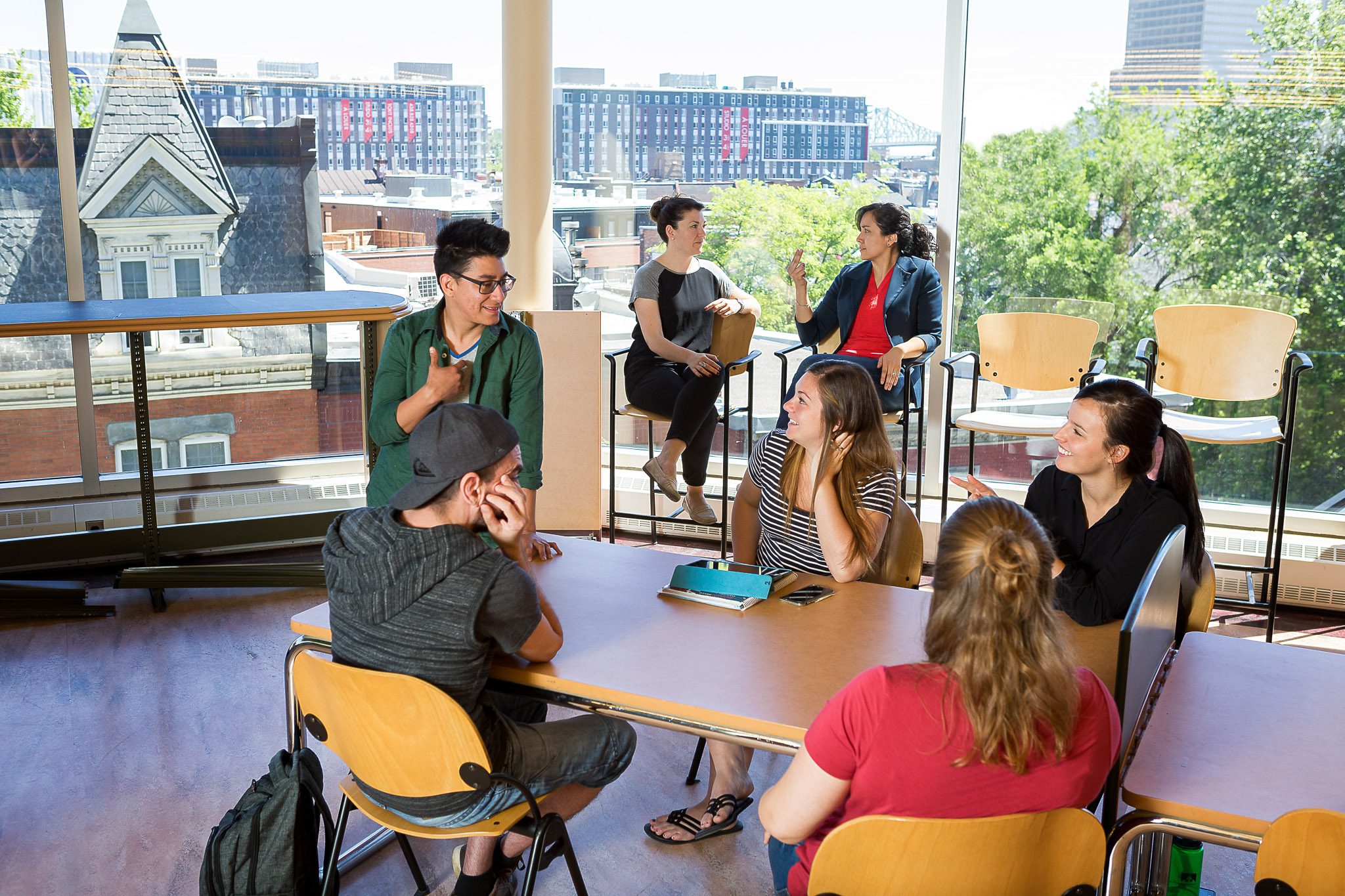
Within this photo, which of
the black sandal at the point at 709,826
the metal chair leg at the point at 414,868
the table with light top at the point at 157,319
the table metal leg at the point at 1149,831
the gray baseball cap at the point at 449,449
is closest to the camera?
the table metal leg at the point at 1149,831

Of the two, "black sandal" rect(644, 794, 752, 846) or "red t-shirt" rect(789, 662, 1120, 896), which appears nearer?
"red t-shirt" rect(789, 662, 1120, 896)

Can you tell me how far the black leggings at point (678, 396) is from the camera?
4.86 meters

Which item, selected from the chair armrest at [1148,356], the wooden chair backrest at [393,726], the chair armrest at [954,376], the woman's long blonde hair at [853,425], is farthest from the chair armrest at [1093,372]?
the wooden chair backrest at [393,726]

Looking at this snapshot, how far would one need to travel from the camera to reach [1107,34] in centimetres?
487

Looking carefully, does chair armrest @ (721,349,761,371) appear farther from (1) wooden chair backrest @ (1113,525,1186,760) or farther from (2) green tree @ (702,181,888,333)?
(1) wooden chair backrest @ (1113,525,1186,760)

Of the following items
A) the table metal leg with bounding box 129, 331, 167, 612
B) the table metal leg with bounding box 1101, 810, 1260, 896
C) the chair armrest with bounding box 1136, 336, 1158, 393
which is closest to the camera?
the table metal leg with bounding box 1101, 810, 1260, 896

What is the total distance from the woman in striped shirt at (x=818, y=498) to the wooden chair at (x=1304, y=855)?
1239mm

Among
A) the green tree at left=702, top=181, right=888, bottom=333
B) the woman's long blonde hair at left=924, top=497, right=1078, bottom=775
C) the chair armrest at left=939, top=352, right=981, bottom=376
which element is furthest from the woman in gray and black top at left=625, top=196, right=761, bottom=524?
the woman's long blonde hair at left=924, top=497, right=1078, bottom=775

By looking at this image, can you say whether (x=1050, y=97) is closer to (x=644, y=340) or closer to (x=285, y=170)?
(x=644, y=340)

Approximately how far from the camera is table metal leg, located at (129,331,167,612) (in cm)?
441

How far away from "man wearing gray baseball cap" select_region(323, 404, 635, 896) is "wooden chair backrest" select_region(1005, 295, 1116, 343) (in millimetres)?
3366

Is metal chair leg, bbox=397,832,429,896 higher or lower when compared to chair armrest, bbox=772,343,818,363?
lower

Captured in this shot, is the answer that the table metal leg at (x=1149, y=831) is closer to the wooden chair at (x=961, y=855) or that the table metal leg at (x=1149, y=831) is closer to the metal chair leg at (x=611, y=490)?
the wooden chair at (x=961, y=855)

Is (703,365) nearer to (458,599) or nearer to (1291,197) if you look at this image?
(1291,197)
